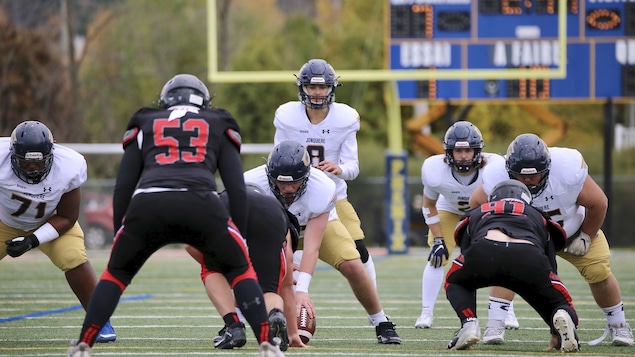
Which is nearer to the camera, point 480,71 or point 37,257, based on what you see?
point 480,71

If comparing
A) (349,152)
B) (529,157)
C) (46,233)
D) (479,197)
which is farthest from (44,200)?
(529,157)

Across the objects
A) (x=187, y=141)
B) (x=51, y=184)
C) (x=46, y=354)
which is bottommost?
(x=46, y=354)

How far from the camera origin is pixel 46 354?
18.3 feet

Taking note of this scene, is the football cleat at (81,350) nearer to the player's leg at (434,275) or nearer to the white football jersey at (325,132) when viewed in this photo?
the white football jersey at (325,132)

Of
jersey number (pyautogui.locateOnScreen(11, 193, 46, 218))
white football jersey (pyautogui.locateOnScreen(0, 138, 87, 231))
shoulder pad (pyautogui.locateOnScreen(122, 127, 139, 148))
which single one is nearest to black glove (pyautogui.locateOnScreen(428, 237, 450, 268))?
white football jersey (pyautogui.locateOnScreen(0, 138, 87, 231))

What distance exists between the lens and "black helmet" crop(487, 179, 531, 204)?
576 cm

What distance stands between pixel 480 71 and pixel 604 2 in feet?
7.01

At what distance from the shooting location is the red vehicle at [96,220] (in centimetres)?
1955

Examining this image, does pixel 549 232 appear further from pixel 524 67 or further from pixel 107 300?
pixel 524 67

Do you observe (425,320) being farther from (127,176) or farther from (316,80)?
(127,176)

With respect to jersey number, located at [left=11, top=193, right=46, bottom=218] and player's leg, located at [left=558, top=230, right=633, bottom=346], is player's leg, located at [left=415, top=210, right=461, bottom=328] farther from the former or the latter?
jersey number, located at [left=11, top=193, right=46, bottom=218]

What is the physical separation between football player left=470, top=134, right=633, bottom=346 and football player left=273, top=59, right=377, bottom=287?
1.10 meters

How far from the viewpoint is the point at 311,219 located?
6176 mm

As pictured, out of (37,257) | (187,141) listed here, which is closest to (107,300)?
(187,141)
